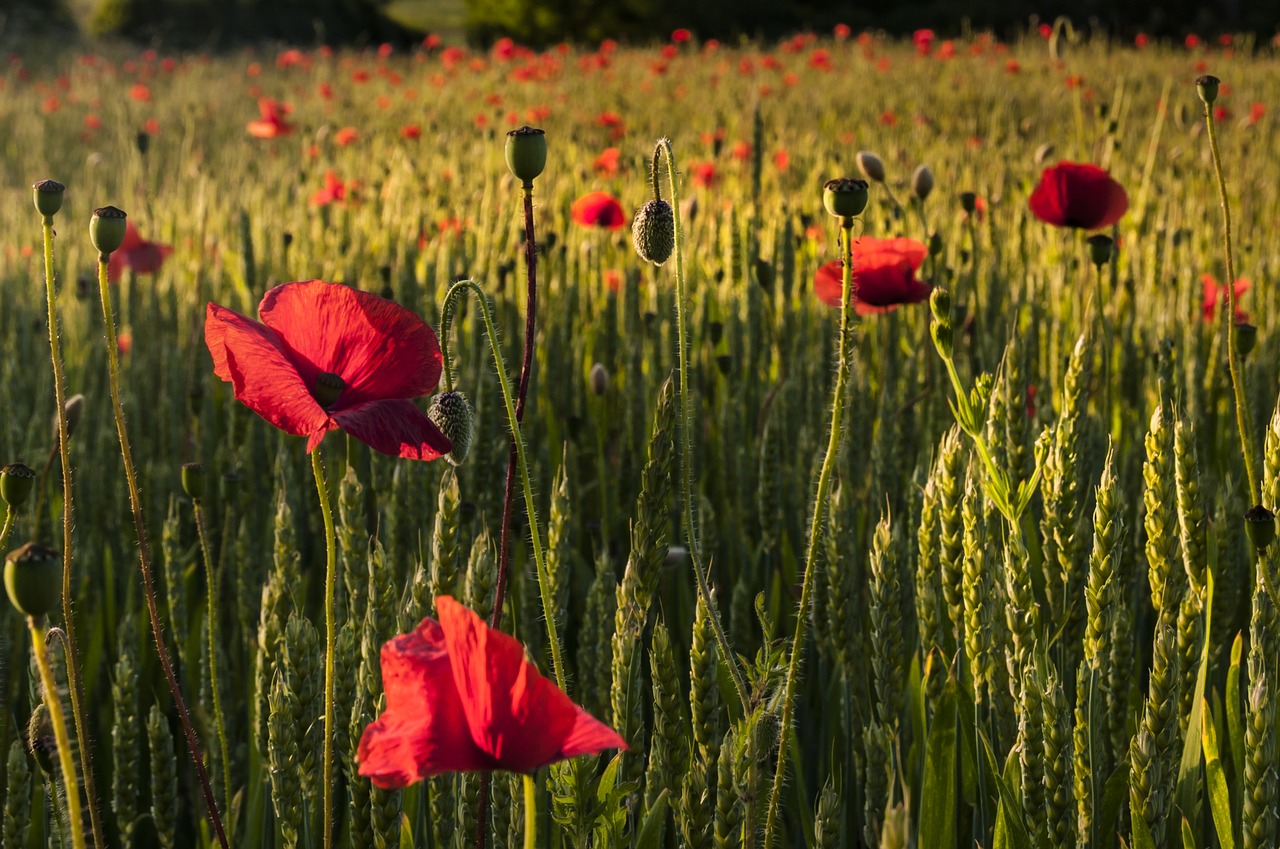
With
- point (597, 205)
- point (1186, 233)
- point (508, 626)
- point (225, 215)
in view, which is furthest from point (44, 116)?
point (508, 626)

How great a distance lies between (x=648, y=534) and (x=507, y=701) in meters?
0.22

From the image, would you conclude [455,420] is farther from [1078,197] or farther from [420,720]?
[1078,197]

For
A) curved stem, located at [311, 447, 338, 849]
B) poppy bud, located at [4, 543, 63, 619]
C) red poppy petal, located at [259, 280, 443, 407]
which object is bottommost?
curved stem, located at [311, 447, 338, 849]

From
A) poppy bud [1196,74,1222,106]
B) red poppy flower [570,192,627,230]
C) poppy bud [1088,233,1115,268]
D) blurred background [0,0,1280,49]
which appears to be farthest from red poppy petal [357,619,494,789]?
blurred background [0,0,1280,49]

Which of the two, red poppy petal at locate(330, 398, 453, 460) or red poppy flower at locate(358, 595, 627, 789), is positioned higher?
red poppy petal at locate(330, 398, 453, 460)

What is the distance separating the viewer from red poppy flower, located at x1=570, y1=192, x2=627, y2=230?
2285mm

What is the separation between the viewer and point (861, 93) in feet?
23.8

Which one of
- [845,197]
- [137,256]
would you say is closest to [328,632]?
[845,197]

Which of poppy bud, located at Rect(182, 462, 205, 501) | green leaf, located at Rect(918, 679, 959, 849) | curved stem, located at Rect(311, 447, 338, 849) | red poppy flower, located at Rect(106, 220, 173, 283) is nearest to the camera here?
curved stem, located at Rect(311, 447, 338, 849)

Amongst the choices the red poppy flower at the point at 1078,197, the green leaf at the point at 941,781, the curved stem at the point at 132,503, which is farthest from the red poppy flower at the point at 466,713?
the red poppy flower at the point at 1078,197

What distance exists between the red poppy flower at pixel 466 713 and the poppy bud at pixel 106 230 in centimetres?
36

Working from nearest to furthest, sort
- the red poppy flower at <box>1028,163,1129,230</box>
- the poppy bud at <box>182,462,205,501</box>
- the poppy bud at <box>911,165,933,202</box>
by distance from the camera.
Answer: the poppy bud at <box>182,462,205,501</box> < the red poppy flower at <box>1028,163,1129,230</box> < the poppy bud at <box>911,165,933,202</box>

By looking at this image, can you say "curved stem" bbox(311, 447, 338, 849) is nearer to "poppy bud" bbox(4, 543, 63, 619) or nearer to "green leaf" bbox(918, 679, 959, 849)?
"poppy bud" bbox(4, 543, 63, 619)

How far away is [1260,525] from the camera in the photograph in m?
0.83
